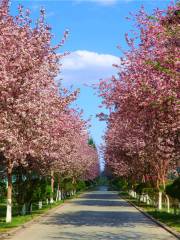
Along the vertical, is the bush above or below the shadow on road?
above

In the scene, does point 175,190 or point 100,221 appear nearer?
point 100,221

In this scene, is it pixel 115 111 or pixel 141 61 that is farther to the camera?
pixel 115 111

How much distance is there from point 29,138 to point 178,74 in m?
6.55

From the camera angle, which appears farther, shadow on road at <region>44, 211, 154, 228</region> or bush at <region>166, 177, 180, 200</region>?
bush at <region>166, 177, 180, 200</region>

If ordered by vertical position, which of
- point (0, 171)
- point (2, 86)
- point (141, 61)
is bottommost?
point (0, 171)

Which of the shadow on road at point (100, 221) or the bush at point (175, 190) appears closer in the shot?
the shadow on road at point (100, 221)

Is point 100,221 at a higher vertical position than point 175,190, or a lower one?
lower

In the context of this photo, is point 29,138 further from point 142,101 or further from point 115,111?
point 115,111

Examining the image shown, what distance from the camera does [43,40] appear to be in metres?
20.7

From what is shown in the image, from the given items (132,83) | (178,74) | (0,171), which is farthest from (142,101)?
(0,171)

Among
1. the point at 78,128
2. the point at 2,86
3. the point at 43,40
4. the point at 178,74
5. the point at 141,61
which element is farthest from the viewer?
the point at 78,128

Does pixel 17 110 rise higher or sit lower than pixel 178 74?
lower

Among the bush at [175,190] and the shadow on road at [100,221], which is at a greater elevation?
the bush at [175,190]

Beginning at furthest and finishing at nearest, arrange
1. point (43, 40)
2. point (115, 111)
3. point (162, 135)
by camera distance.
Answer: point (115, 111), point (162, 135), point (43, 40)
